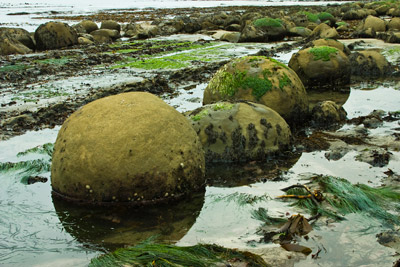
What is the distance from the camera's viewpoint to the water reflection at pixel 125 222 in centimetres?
A: 450

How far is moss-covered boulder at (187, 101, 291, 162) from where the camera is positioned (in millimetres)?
6738

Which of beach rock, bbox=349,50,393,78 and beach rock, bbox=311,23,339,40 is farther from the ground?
beach rock, bbox=311,23,339,40

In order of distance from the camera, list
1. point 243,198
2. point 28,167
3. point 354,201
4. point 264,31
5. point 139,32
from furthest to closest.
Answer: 1. point 139,32
2. point 264,31
3. point 28,167
4. point 243,198
5. point 354,201

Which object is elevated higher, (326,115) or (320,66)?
(320,66)

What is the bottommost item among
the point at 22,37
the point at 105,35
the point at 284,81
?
the point at 105,35

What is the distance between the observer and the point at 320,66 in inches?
467

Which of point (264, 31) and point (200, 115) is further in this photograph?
point (264, 31)

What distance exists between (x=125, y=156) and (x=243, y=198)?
155 centimetres

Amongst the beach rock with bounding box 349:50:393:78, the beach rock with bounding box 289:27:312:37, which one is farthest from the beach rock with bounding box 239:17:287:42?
the beach rock with bounding box 349:50:393:78

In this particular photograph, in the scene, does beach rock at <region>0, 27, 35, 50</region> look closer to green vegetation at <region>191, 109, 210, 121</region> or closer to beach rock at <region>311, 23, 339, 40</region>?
beach rock at <region>311, 23, 339, 40</region>

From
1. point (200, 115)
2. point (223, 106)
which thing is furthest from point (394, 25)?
point (200, 115)

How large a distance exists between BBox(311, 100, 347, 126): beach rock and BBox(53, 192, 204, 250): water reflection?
4184mm

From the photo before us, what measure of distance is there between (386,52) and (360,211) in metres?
14.7

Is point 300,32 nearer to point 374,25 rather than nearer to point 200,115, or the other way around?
point 374,25
